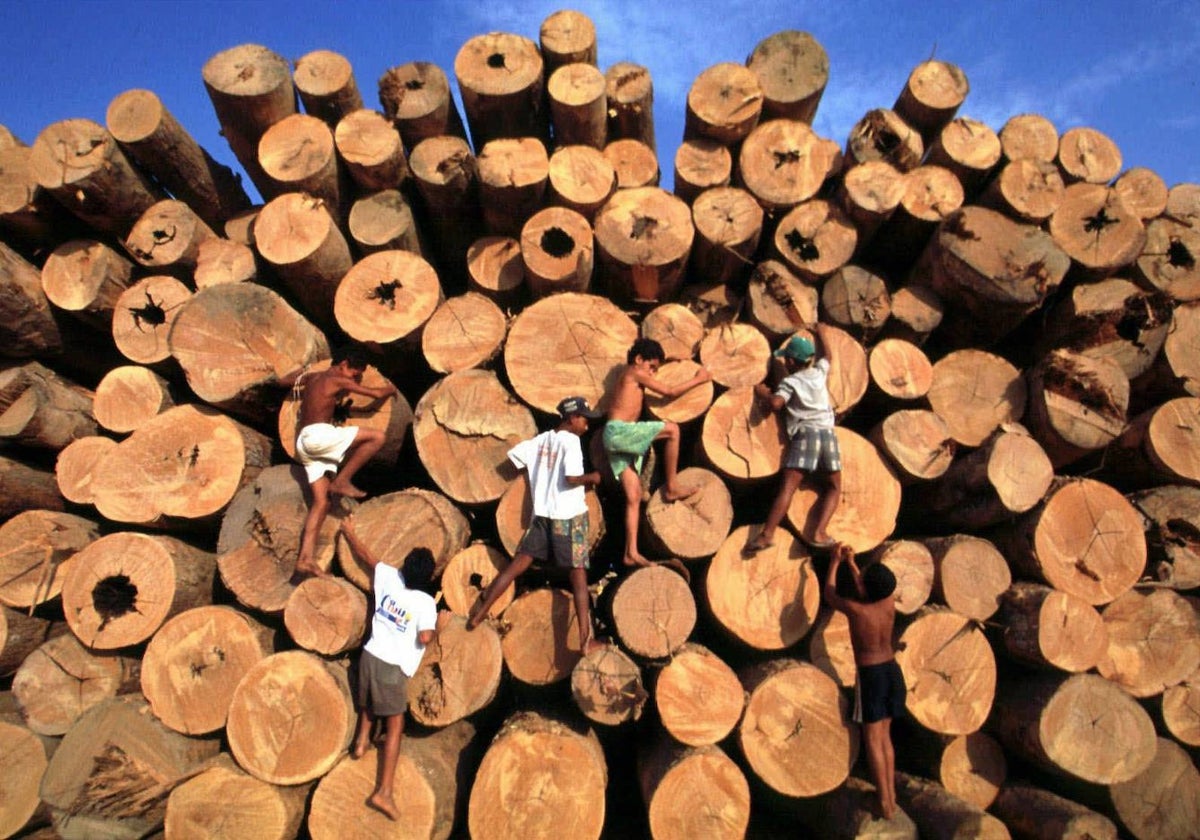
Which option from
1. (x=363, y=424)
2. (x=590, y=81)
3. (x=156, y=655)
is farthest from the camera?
(x=590, y=81)

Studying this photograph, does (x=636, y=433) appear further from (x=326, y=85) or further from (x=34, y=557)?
(x=34, y=557)

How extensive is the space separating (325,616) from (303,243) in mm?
2815

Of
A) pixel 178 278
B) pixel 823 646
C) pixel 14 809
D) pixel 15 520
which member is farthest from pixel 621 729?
pixel 178 278

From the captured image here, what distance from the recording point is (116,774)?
386 cm

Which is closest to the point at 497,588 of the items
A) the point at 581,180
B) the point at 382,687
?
the point at 382,687

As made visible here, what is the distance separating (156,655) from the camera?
403 cm

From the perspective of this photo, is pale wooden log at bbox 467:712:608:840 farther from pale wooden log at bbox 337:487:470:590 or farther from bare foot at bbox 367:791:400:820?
pale wooden log at bbox 337:487:470:590

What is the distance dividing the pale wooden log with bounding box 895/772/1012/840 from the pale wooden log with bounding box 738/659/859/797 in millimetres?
666

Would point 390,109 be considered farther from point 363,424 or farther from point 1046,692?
point 1046,692

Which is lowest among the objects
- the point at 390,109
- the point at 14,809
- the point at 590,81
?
the point at 14,809

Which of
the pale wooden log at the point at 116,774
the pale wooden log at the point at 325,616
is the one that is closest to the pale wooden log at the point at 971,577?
the pale wooden log at the point at 325,616

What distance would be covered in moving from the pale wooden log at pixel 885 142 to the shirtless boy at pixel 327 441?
14.2 ft

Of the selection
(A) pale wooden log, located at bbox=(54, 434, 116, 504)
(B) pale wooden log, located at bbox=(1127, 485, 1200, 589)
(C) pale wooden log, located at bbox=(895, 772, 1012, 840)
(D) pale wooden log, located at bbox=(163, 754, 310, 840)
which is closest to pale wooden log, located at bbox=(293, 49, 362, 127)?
(A) pale wooden log, located at bbox=(54, 434, 116, 504)

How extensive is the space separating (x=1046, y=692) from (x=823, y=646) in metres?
1.45
